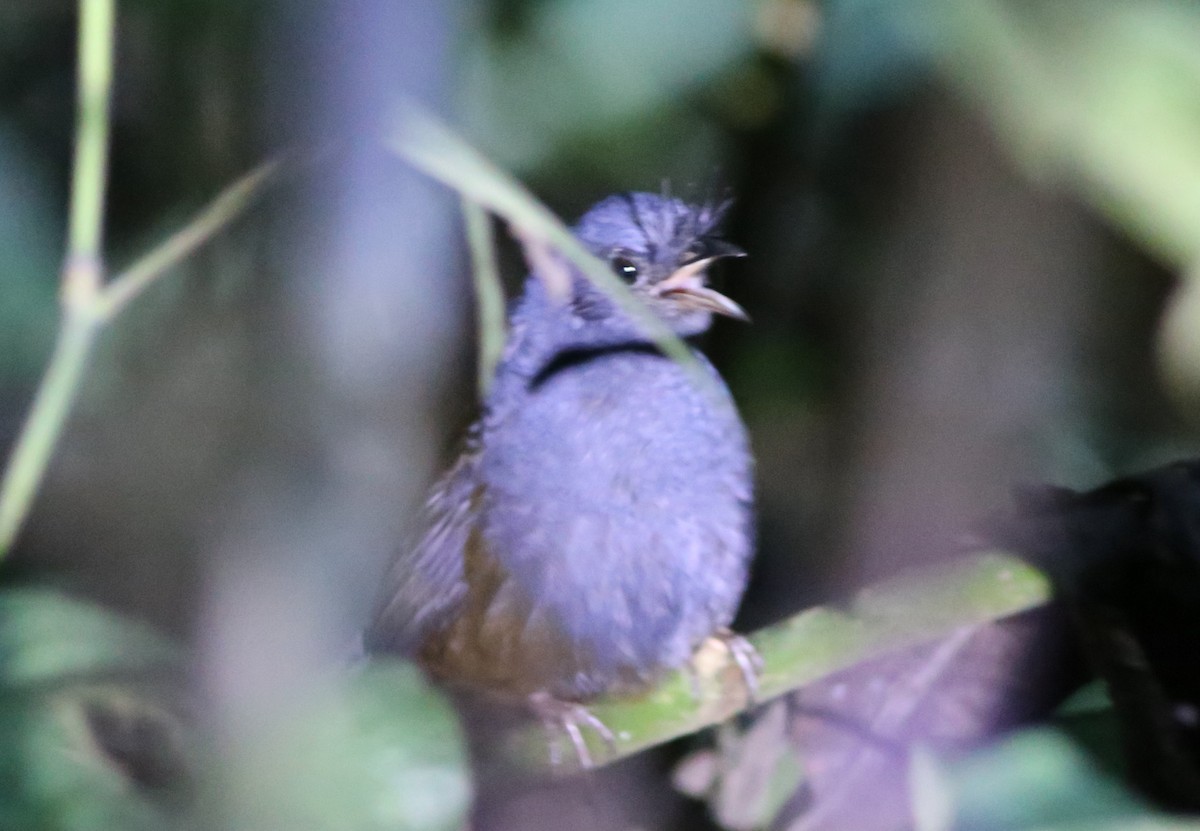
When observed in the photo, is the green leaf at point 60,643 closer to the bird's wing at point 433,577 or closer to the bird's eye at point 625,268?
the bird's wing at point 433,577

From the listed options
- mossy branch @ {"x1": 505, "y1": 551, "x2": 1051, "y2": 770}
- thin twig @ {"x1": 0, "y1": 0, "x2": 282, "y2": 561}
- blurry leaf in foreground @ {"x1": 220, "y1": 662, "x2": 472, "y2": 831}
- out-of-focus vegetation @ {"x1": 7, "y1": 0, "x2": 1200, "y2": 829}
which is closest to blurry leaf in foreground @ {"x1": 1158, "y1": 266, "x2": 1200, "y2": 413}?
out-of-focus vegetation @ {"x1": 7, "y1": 0, "x2": 1200, "y2": 829}

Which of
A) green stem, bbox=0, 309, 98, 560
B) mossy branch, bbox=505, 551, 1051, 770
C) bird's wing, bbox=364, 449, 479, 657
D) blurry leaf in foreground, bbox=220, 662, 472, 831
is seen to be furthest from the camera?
bird's wing, bbox=364, 449, 479, 657

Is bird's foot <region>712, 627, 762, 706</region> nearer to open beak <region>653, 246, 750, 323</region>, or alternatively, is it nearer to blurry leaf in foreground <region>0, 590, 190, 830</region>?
open beak <region>653, 246, 750, 323</region>

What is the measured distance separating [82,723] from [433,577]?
1.69ft

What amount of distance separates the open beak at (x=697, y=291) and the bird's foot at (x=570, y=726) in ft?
1.23

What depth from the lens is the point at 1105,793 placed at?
76cm

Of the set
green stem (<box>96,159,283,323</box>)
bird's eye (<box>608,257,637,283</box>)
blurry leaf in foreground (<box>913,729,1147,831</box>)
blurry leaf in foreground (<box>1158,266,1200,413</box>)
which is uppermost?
green stem (<box>96,159,283,323</box>)

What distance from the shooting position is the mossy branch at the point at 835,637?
33.6 inches

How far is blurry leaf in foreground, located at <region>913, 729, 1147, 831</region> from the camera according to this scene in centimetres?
75

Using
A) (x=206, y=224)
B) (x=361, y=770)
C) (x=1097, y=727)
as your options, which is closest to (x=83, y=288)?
(x=206, y=224)

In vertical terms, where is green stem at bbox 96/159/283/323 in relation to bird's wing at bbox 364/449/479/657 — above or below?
above


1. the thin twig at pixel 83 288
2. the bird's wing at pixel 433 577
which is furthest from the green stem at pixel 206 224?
the bird's wing at pixel 433 577

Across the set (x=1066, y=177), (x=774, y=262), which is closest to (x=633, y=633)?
(x=774, y=262)

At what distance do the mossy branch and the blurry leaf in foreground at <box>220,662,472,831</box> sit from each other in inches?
9.6
